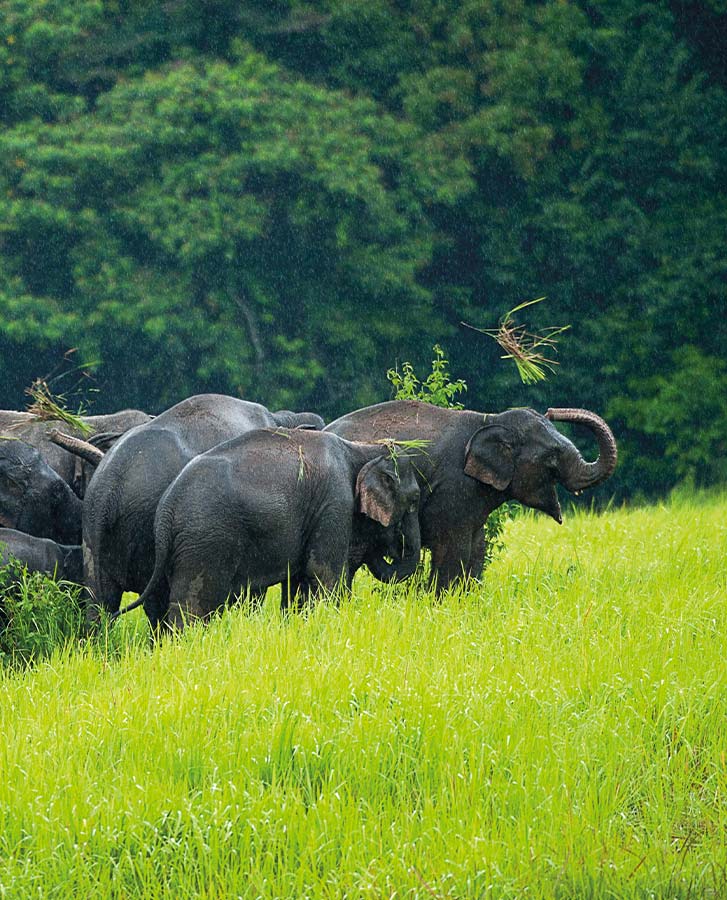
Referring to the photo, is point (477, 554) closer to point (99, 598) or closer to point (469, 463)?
point (469, 463)

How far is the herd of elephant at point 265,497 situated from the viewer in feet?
22.8

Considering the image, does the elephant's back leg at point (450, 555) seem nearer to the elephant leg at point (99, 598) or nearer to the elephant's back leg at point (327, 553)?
the elephant's back leg at point (327, 553)

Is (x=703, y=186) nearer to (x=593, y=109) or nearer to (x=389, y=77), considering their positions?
(x=593, y=109)

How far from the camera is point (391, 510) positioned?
744 cm

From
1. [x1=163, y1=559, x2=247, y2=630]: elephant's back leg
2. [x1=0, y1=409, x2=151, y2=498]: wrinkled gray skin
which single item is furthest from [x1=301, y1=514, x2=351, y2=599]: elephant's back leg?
[x1=0, y1=409, x2=151, y2=498]: wrinkled gray skin

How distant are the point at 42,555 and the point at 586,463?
304cm

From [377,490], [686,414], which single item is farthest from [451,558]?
[686,414]

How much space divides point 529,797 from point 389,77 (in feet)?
52.7

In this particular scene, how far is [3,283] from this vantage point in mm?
18562

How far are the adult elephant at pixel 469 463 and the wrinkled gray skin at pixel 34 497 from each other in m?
1.58

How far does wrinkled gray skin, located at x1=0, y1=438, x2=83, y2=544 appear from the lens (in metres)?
7.90

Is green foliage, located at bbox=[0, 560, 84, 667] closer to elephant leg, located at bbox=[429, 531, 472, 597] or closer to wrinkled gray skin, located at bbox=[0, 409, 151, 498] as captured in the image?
wrinkled gray skin, located at bbox=[0, 409, 151, 498]

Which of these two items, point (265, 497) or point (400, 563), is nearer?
point (265, 497)

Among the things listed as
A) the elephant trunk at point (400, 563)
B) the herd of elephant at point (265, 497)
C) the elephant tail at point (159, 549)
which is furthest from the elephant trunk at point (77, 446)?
→ the elephant trunk at point (400, 563)
